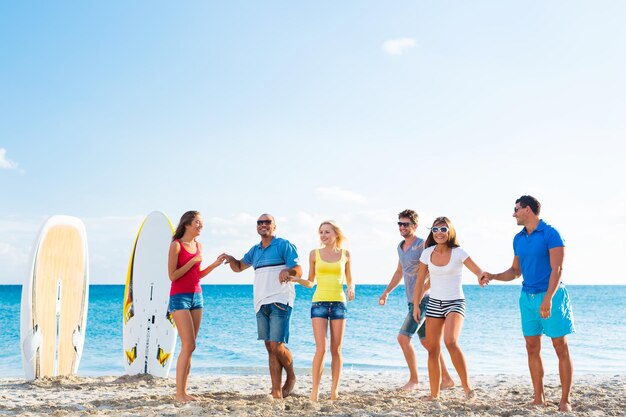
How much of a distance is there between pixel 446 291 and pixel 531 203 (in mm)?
922

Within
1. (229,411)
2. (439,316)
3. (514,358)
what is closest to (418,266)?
(439,316)

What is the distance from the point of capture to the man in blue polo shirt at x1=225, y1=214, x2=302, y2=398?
4938 mm

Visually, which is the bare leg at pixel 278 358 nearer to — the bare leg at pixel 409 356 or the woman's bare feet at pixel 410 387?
the bare leg at pixel 409 356

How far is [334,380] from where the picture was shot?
16.2ft

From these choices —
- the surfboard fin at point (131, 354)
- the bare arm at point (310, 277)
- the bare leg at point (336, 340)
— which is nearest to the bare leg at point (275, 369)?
the bare leg at point (336, 340)

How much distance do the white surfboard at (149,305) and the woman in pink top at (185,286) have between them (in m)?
2.06

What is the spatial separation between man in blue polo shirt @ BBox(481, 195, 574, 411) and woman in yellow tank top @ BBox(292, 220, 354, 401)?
111 cm

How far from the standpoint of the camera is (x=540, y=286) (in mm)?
4566

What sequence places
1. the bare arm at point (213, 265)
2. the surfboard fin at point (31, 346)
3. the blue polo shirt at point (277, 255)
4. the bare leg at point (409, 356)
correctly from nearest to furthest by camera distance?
the blue polo shirt at point (277, 255)
the bare arm at point (213, 265)
the bare leg at point (409, 356)
the surfboard fin at point (31, 346)

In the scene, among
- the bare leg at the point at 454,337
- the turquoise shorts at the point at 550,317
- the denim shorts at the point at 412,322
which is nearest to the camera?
the turquoise shorts at the point at 550,317

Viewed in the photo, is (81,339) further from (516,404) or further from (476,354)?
(476,354)

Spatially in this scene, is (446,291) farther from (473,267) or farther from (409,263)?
(409,263)

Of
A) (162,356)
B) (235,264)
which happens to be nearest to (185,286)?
(235,264)

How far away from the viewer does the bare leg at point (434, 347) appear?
481cm
